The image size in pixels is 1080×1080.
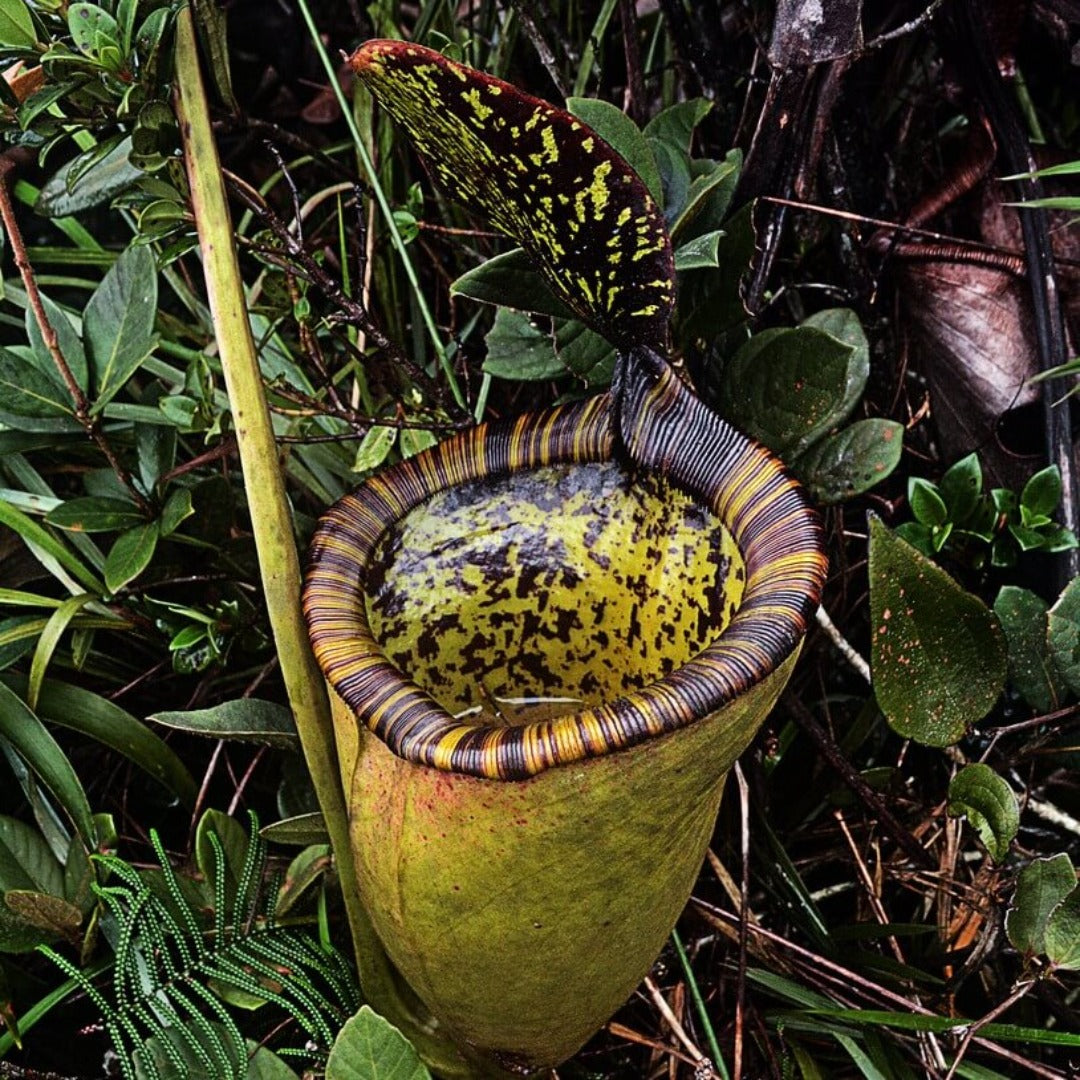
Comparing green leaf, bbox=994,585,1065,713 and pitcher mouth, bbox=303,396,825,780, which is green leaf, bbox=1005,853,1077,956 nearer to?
green leaf, bbox=994,585,1065,713

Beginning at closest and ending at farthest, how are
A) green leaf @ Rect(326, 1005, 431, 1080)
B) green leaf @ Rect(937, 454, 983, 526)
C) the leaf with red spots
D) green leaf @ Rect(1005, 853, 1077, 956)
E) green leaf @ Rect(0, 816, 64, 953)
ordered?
the leaf with red spots
green leaf @ Rect(326, 1005, 431, 1080)
green leaf @ Rect(1005, 853, 1077, 956)
green leaf @ Rect(0, 816, 64, 953)
green leaf @ Rect(937, 454, 983, 526)

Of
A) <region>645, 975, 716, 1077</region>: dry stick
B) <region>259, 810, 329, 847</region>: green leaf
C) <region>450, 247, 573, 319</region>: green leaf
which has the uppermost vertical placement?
<region>450, 247, 573, 319</region>: green leaf

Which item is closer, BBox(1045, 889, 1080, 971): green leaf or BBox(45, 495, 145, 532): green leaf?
BBox(1045, 889, 1080, 971): green leaf

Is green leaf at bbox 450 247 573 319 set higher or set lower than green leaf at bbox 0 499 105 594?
higher

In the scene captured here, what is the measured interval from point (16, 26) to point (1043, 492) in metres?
1.00

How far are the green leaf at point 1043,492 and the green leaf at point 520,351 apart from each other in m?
0.48

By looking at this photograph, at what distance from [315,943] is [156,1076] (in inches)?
7.8

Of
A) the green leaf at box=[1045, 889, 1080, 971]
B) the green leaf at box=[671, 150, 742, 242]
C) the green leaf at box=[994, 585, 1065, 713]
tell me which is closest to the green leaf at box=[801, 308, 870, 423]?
the green leaf at box=[671, 150, 742, 242]

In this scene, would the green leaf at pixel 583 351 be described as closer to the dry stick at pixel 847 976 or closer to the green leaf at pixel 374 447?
the green leaf at pixel 374 447

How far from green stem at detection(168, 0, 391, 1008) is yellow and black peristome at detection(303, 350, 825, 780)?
0.04 m

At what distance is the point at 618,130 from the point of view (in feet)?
3.27

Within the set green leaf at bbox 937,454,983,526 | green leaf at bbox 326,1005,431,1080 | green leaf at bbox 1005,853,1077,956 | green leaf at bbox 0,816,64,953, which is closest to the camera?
green leaf at bbox 326,1005,431,1080

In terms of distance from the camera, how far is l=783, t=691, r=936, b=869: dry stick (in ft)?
3.90

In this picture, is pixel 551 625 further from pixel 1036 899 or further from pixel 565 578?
pixel 1036 899
